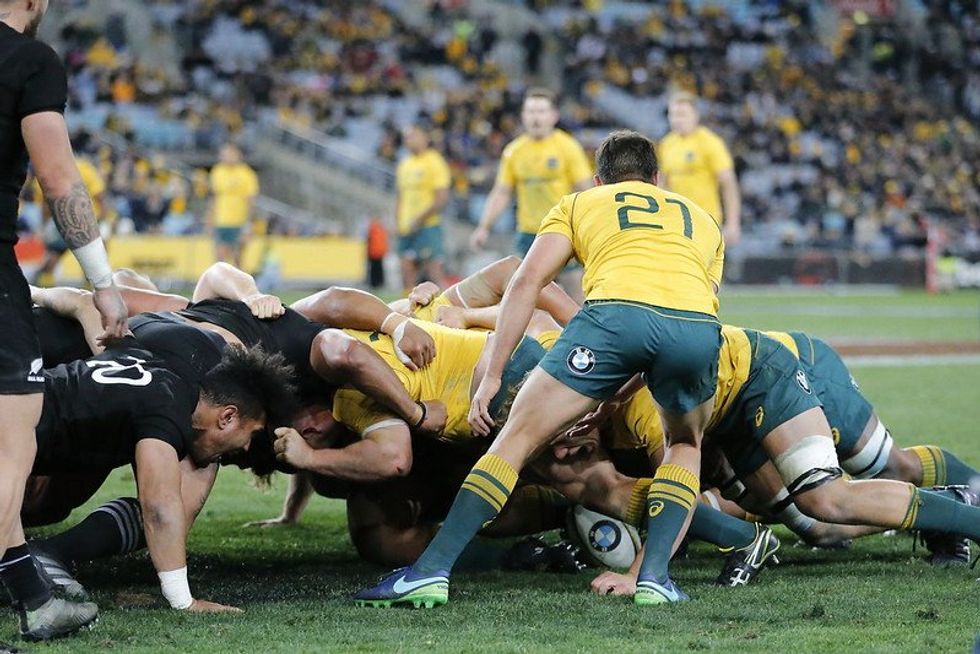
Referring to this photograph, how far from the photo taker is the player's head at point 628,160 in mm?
5625

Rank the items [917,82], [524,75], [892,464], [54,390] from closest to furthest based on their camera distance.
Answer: [54,390]
[892,464]
[524,75]
[917,82]

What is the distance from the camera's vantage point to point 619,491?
18.7ft

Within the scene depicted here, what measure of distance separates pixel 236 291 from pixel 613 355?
1.90 m

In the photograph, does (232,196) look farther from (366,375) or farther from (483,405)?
(483,405)

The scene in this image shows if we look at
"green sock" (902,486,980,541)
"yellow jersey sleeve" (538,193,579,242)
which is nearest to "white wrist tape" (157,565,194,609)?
"yellow jersey sleeve" (538,193,579,242)

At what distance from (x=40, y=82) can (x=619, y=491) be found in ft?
8.93

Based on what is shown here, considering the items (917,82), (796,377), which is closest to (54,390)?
(796,377)

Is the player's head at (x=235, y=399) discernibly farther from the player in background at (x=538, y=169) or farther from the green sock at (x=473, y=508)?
the player in background at (x=538, y=169)

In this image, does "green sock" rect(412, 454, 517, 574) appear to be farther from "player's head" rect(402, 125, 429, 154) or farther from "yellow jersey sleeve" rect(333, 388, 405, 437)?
"player's head" rect(402, 125, 429, 154)

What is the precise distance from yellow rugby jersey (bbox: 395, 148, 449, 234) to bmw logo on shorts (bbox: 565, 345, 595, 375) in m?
13.0

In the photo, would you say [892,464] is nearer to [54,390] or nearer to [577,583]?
[577,583]

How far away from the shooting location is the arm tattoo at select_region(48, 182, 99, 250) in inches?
170

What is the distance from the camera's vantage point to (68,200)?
430 centimetres

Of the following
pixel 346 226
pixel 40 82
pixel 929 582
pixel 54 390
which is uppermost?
pixel 40 82
